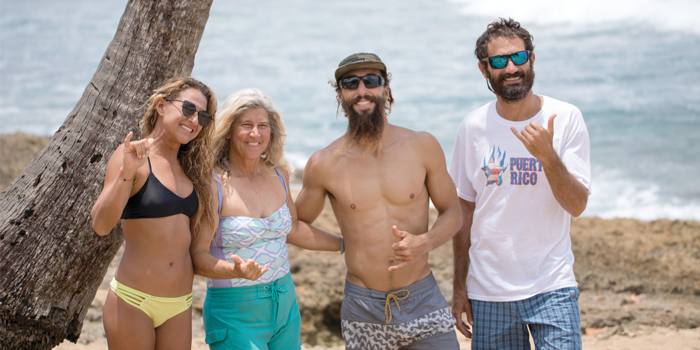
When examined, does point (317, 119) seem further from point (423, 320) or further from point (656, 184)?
point (423, 320)

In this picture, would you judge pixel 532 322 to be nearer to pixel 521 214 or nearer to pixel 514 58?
pixel 521 214

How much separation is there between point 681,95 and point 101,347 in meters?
21.2

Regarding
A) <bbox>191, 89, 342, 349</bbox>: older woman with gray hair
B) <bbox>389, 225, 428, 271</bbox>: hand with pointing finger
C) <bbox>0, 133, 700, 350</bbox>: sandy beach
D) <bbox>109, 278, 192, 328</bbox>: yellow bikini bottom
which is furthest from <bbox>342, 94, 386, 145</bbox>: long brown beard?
<bbox>0, 133, 700, 350</bbox>: sandy beach

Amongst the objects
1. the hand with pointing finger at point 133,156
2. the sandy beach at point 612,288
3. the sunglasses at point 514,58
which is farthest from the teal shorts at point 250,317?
the sandy beach at point 612,288

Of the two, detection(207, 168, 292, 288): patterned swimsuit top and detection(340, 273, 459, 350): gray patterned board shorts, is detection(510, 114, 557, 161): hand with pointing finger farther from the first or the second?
detection(207, 168, 292, 288): patterned swimsuit top

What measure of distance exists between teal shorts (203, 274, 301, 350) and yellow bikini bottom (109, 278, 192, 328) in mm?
217

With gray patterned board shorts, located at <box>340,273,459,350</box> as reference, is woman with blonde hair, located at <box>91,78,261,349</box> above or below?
above

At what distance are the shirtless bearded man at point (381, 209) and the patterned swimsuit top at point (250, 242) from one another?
18.4 inches

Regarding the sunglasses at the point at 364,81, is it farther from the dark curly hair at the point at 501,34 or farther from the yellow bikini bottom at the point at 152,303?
the yellow bikini bottom at the point at 152,303

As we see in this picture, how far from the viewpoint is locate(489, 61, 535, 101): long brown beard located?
11.0 ft

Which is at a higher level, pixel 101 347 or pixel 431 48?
pixel 431 48

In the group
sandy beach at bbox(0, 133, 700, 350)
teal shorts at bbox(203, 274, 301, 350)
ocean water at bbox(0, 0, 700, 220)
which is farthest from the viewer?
ocean water at bbox(0, 0, 700, 220)

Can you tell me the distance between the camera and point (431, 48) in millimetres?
27984

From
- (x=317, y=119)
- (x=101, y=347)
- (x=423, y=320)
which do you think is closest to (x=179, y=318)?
(x=423, y=320)
